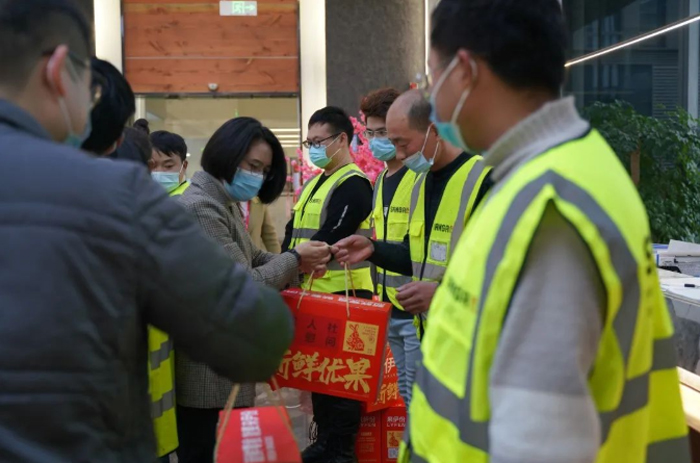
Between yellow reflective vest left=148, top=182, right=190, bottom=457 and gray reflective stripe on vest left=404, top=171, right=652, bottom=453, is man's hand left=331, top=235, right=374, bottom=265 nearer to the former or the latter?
yellow reflective vest left=148, top=182, right=190, bottom=457

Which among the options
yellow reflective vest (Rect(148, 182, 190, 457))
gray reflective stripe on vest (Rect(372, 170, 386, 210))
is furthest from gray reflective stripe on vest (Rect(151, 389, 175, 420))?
gray reflective stripe on vest (Rect(372, 170, 386, 210))

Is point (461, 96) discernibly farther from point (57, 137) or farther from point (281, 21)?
point (281, 21)

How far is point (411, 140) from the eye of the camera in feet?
9.15

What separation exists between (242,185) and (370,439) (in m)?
1.57

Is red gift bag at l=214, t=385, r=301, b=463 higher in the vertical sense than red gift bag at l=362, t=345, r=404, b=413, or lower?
higher

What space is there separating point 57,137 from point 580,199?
756 mm

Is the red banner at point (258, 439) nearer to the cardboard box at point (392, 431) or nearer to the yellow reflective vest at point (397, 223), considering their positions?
the yellow reflective vest at point (397, 223)

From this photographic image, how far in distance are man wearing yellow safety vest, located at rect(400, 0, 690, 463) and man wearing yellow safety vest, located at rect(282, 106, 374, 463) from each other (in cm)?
228

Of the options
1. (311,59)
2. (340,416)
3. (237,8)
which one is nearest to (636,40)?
(340,416)

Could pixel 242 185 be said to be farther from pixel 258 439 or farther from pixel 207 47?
pixel 207 47

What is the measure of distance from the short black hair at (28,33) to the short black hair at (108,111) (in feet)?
2.64

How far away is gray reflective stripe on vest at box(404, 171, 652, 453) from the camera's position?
861mm

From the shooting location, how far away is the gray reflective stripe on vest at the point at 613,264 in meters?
0.86

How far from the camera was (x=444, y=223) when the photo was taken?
2506mm
